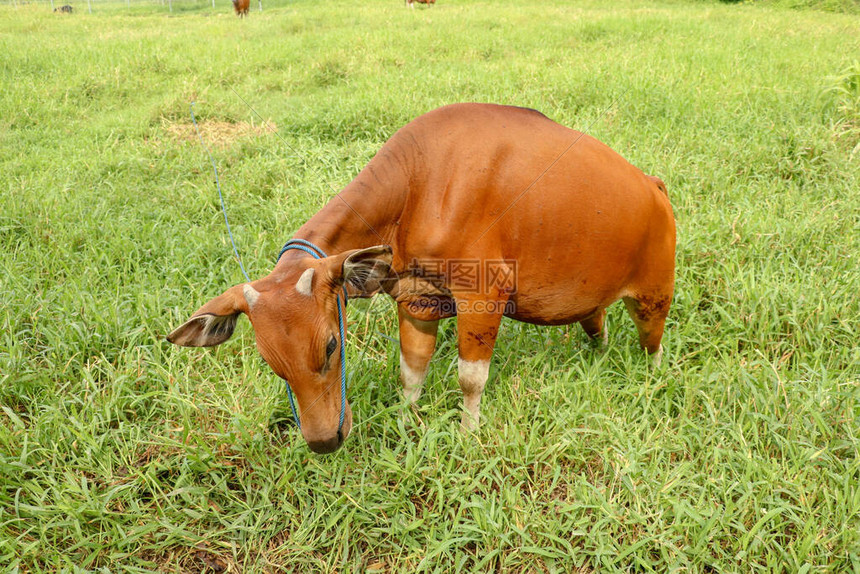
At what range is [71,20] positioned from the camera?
15.6 meters

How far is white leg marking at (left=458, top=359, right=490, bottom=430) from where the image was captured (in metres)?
2.90

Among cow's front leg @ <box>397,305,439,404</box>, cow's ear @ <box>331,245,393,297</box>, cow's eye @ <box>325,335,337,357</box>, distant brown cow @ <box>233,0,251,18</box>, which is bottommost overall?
cow's front leg @ <box>397,305,439,404</box>

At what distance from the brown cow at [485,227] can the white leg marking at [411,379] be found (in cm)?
17

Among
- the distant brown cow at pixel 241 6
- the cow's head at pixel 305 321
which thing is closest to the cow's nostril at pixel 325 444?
the cow's head at pixel 305 321

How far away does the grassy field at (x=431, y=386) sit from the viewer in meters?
2.56

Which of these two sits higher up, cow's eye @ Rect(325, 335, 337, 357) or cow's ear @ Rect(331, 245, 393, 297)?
cow's ear @ Rect(331, 245, 393, 297)

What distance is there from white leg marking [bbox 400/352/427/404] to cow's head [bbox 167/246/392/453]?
79cm

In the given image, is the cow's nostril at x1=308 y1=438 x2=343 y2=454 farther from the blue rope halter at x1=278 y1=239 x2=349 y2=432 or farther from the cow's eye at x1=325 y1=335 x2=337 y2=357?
the cow's eye at x1=325 y1=335 x2=337 y2=357

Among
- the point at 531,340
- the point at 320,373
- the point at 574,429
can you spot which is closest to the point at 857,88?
the point at 531,340

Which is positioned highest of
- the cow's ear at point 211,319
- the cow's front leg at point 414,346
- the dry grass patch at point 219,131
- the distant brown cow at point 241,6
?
Answer: the distant brown cow at point 241,6

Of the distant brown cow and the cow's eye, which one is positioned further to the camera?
the distant brown cow

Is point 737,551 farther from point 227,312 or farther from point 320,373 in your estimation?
point 227,312

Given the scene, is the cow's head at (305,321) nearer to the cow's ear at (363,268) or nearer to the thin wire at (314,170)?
the cow's ear at (363,268)

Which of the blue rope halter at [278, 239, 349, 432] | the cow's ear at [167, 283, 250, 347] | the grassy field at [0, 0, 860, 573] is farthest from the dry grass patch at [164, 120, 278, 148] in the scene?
the cow's ear at [167, 283, 250, 347]
